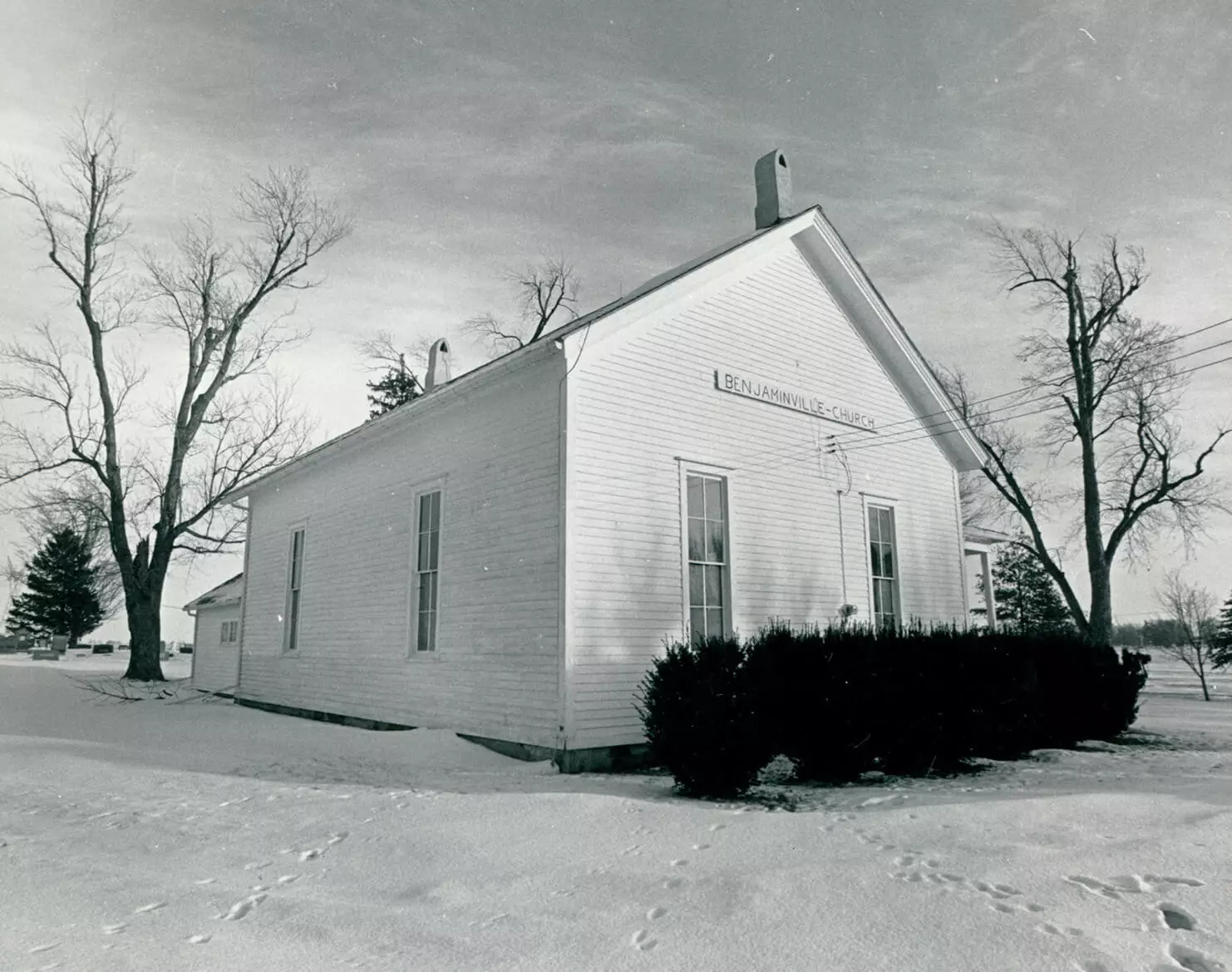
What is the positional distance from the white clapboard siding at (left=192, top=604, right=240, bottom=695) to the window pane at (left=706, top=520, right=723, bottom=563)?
15270 mm

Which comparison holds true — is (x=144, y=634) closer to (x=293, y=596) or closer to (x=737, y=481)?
(x=293, y=596)

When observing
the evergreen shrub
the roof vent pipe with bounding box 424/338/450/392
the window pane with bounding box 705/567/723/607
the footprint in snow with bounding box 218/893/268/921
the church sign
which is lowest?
the footprint in snow with bounding box 218/893/268/921

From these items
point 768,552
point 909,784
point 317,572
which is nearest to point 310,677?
point 317,572

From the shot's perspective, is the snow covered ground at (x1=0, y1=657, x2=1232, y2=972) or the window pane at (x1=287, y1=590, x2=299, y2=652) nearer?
the snow covered ground at (x1=0, y1=657, x2=1232, y2=972)

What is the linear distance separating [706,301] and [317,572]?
26.5ft

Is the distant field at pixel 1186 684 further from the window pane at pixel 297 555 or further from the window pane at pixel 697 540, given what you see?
the window pane at pixel 297 555

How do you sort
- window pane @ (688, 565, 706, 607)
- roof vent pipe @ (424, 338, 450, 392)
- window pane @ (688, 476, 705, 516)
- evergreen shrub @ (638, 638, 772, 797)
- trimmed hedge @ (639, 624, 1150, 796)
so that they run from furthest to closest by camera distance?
roof vent pipe @ (424, 338, 450, 392), window pane @ (688, 476, 705, 516), window pane @ (688, 565, 706, 607), trimmed hedge @ (639, 624, 1150, 796), evergreen shrub @ (638, 638, 772, 797)

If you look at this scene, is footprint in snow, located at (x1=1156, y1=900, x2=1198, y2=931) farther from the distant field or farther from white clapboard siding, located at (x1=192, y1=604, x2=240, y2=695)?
white clapboard siding, located at (x1=192, y1=604, x2=240, y2=695)

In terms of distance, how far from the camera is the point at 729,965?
3.45 m

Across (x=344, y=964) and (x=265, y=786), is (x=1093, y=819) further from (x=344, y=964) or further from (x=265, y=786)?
(x=265, y=786)

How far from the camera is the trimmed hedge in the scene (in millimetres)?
7395

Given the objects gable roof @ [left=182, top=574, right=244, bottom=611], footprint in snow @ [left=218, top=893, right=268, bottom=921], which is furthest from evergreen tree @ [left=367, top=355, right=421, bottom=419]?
footprint in snow @ [left=218, top=893, right=268, bottom=921]

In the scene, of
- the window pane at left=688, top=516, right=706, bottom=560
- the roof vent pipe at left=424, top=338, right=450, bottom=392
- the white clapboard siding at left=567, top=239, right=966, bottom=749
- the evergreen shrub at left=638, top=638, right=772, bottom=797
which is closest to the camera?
the evergreen shrub at left=638, top=638, right=772, bottom=797

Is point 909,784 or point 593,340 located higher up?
point 593,340
